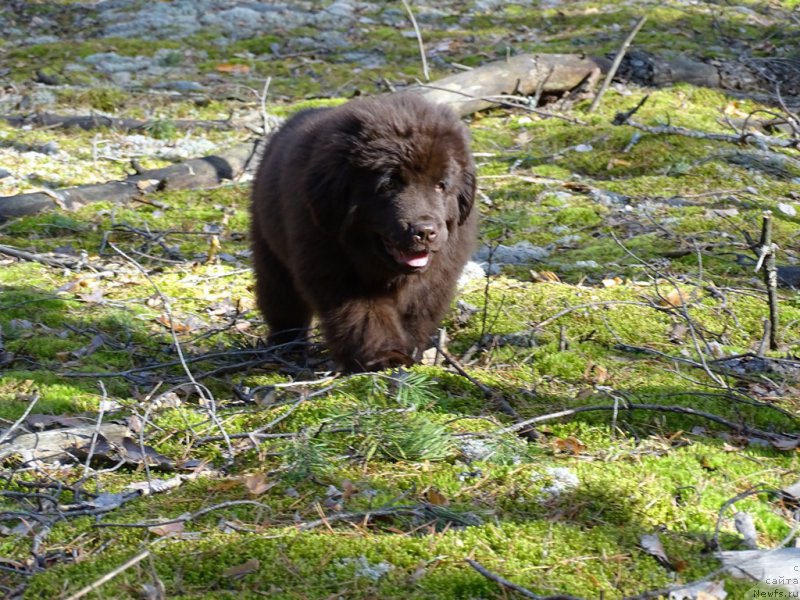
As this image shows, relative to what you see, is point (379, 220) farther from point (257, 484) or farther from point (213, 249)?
point (213, 249)

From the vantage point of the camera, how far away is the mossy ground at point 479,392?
338 centimetres

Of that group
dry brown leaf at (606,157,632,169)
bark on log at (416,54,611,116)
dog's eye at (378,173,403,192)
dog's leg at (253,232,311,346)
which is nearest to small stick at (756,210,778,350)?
dog's eye at (378,173,403,192)

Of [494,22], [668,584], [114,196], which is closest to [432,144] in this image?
[668,584]

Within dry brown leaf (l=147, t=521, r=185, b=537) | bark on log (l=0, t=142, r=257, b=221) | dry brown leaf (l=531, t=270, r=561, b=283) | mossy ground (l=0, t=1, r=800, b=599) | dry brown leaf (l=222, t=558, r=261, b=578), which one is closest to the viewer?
dry brown leaf (l=222, t=558, r=261, b=578)

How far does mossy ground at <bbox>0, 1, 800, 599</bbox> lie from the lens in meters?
3.38

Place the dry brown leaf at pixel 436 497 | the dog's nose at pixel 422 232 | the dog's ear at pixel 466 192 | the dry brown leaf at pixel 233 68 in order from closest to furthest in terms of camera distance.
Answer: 1. the dry brown leaf at pixel 436 497
2. the dog's nose at pixel 422 232
3. the dog's ear at pixel 466 192
4. the dry brown leaf at pixel 233 68

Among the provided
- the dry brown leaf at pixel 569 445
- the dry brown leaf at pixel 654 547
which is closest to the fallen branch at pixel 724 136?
the dry brown leaf at pixel 569 445

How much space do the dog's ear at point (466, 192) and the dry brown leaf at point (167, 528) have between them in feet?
9.13

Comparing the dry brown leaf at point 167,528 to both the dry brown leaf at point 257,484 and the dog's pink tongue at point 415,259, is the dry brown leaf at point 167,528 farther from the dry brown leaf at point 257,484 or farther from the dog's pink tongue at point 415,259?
the dog's pink tongue at point 415,259

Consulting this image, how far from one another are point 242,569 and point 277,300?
12.2 feet

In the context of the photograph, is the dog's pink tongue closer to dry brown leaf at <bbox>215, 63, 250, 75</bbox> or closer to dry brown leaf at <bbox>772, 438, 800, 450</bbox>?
dry brown leaf at <bbox>772, 438, 800, 450</bbox>

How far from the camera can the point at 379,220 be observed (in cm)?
540

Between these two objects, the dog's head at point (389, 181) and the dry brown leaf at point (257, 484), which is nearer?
the dry brown leaf at point (257, 484)

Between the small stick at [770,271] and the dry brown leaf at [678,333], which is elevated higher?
the small stick at [770,271]
